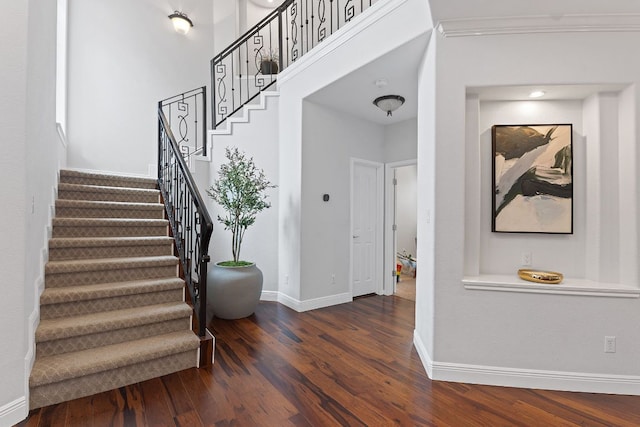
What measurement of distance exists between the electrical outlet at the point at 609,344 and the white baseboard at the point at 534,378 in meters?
0.19

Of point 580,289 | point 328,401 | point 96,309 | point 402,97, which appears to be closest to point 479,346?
point 580,289

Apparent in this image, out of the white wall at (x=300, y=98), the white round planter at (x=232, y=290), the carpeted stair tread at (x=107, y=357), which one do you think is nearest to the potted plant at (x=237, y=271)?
the white round planter at (x=232, y=290)

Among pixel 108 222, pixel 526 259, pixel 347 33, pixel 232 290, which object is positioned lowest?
pixel 232 290

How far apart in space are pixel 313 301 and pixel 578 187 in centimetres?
309

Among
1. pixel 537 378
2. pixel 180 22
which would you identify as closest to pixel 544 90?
pixel 537 378

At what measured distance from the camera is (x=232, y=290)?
351cm

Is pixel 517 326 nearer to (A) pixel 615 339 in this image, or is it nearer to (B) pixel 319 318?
(A) pixel 615 339

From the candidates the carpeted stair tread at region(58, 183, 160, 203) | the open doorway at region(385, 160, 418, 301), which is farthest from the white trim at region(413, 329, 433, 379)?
the carpeted stair tread at region(58, 183, 160, 203)

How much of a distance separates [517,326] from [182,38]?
6844mm

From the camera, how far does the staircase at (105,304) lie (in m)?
2.10

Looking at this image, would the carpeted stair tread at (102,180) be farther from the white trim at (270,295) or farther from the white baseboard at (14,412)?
the white baseboard at (14,412)

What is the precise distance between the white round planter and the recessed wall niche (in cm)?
239

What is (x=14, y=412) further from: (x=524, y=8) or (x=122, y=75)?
(x=122, y=75)

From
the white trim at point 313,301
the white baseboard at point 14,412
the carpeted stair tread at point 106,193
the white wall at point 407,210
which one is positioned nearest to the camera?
the white baseboard at point 14,412
